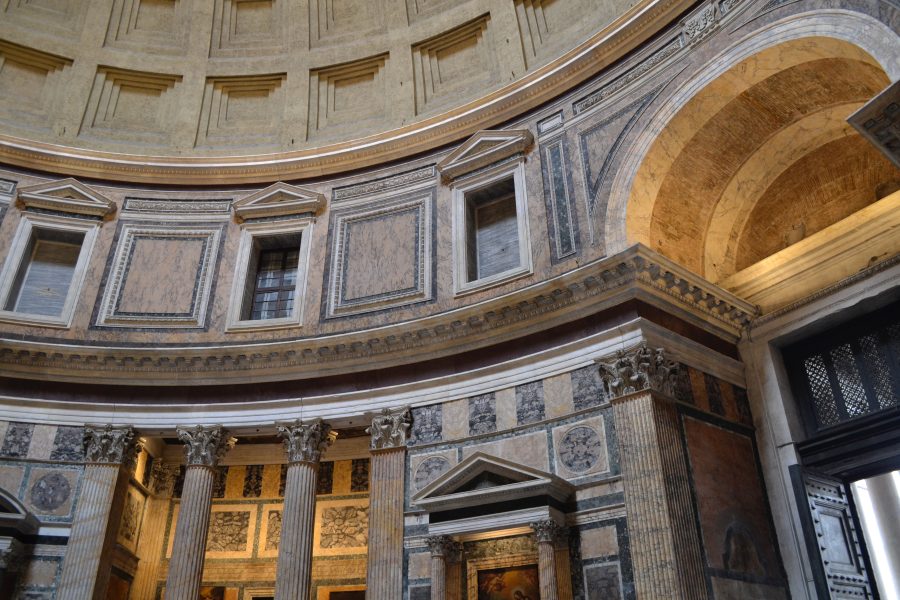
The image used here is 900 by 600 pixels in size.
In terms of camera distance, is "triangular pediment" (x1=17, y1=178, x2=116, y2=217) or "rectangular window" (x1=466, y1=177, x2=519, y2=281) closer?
"rectangular window" (x1=466, y1=177, x2=519, y2=281)

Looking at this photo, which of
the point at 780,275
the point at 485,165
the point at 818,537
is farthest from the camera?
the point at 485,165

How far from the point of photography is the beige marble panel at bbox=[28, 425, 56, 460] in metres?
13.3

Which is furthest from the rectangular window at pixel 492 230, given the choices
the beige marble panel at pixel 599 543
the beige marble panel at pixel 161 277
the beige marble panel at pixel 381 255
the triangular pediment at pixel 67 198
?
the triangular pediment at pixel 67 198

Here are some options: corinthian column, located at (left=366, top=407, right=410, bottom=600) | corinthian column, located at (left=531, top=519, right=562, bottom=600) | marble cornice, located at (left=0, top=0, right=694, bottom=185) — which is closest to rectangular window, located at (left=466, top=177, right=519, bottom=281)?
marble cornice, located at (left=0, top=0, right=694, bottom=185)

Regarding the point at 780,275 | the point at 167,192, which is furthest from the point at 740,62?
the point at 167,192

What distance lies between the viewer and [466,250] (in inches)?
538

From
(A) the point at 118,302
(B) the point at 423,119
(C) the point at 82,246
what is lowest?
(A) the point at 118,302

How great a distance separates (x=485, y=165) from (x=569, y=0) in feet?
12.6

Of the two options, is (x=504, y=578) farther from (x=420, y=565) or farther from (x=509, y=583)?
(x=420, y=565)

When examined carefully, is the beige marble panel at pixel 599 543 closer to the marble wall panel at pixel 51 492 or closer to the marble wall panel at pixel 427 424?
the marble wall panel at pixel 427 424

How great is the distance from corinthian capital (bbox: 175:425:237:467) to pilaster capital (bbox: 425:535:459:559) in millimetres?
4554

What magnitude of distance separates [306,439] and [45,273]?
687cm

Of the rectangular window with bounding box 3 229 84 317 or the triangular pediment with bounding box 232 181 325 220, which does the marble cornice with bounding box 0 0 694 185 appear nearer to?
the triangular pediment with bounding box 232 181 325 220

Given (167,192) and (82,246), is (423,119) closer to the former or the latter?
(167,192)
